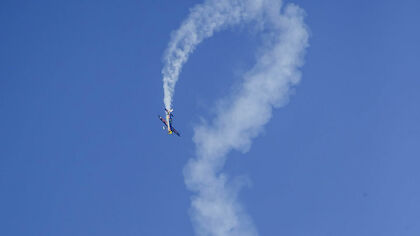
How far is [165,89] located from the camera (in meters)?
95.8

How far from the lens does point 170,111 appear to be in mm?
97688

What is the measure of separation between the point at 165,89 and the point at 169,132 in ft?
22.3

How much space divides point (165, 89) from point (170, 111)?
335cm

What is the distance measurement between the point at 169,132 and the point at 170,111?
349 cm

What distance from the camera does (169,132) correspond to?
328 feet
